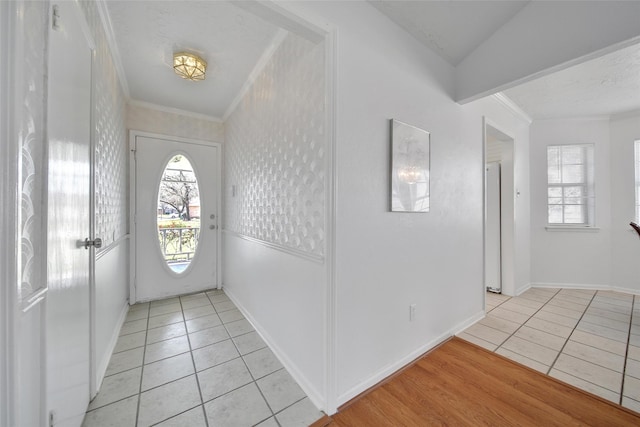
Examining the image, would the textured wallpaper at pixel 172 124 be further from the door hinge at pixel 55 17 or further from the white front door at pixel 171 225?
the door hinge at pixel 55 17

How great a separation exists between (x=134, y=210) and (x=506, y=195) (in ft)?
15.9

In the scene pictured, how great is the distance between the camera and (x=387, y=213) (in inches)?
64.1

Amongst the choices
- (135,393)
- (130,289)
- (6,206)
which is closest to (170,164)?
(130,289)

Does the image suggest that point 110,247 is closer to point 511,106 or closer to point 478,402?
point 478,402

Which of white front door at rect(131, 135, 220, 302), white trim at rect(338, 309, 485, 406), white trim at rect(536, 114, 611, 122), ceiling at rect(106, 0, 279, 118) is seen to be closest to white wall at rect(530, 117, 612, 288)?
white trim at rect(536, 114, 611, 122)

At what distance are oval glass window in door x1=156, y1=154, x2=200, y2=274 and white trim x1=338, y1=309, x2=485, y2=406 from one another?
8.86 ft

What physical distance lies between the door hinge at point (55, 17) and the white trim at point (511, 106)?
3565 millimetres

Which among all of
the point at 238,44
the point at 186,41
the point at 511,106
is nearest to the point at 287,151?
the point at 238,44

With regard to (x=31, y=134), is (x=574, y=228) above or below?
below

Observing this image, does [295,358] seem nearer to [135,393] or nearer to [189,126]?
[135,393]

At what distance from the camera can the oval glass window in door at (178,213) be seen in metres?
3.09

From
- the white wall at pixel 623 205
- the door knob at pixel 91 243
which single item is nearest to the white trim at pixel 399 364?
the door knob at pixel 91 243

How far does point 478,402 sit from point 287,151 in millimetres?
2052

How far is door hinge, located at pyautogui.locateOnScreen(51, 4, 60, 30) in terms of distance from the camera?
3.12 ft
